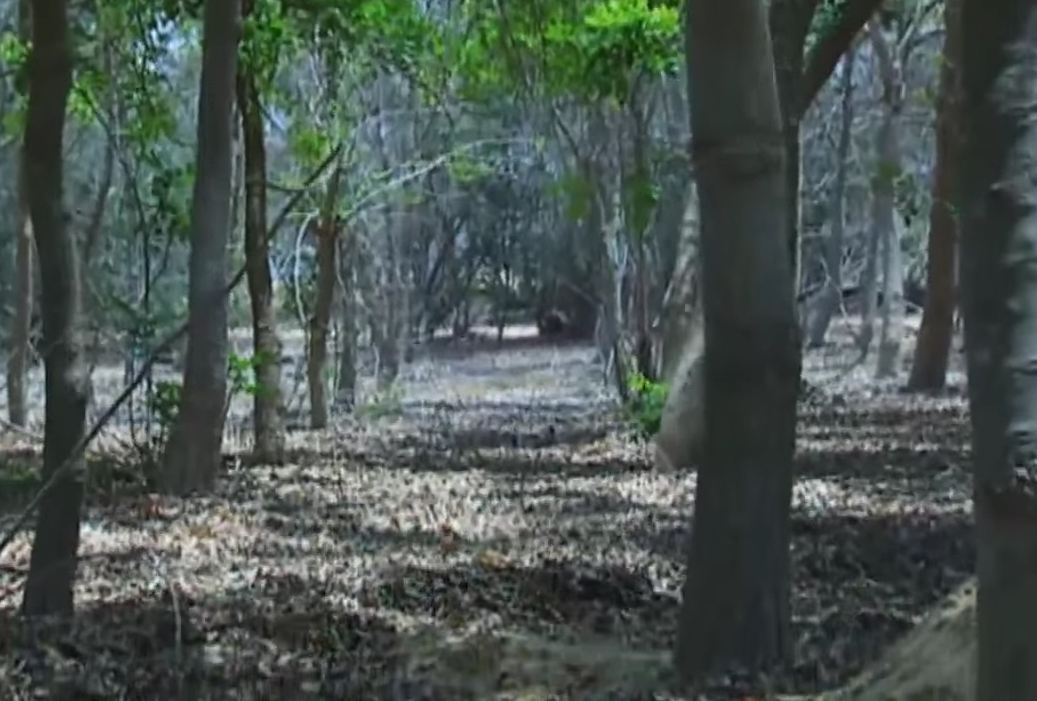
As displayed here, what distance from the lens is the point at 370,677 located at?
23.4 feet

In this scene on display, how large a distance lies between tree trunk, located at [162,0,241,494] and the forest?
3 centimetres

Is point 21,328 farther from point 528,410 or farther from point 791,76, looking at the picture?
point 791,76

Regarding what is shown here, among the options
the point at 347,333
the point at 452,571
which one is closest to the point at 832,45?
the point at 452,571

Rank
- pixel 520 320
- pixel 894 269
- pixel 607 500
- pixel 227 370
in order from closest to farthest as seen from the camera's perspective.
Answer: pixel 607 500 → pixel 227 370 → pixel 894 269 → pixel 520 320

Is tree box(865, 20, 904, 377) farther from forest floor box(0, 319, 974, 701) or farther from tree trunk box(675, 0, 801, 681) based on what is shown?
tree trunk box(675, 0, 801, 681)

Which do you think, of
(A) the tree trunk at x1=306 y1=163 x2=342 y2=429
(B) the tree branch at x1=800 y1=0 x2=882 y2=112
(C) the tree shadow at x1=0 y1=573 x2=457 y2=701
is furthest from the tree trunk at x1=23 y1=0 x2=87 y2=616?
(A) the tree trunk at x1=306 y1=163 x2=342 y2=429

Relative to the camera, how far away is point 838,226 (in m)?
29.3

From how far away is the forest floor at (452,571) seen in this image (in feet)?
23.5

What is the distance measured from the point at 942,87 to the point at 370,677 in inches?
615

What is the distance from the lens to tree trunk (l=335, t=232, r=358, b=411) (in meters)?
23.6

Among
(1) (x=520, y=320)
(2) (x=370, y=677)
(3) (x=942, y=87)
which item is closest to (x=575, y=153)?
(3) (x=942, y=87)

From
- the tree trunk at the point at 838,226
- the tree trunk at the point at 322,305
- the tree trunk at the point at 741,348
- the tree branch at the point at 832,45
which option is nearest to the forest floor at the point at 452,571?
the tree trunk at the point at 741,348

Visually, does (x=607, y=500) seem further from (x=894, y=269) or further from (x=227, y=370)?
(x=894, y=269)

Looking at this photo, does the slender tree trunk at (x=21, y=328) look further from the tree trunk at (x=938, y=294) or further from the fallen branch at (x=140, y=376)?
the fallen branch at (x=140, y=376)
